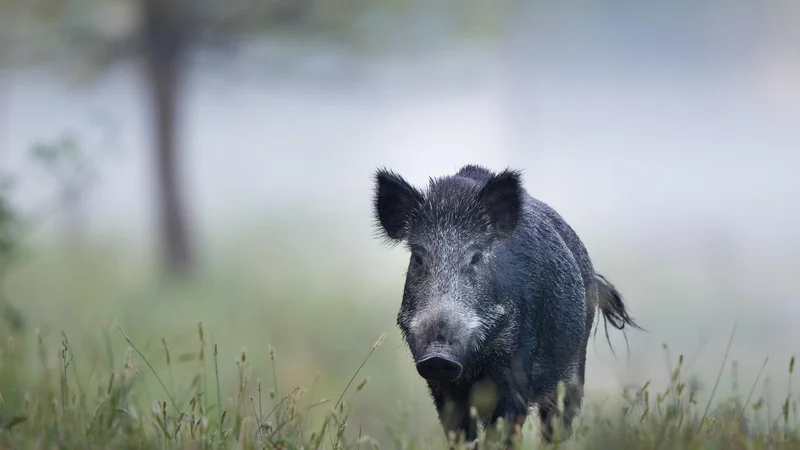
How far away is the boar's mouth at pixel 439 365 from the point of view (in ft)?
14.0

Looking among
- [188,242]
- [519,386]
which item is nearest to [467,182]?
[519,386]

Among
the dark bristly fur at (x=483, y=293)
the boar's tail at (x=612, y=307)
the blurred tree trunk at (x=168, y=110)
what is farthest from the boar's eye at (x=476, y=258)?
the blurred tree trunk at (x=168, y=110)

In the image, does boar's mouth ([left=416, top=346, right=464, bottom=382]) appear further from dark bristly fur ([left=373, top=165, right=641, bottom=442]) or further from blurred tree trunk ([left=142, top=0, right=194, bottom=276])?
blurred tree trunk ([left=142, top=0, right=194, bottom=276])

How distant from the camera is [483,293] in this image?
4730 mm

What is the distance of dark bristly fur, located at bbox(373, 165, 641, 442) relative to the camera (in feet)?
15.1

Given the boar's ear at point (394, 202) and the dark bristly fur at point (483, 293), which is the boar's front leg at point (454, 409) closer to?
the dark bristly fur at point (483, 293)

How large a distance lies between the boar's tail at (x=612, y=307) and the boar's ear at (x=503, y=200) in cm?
151

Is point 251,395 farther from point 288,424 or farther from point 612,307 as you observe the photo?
point 612,307

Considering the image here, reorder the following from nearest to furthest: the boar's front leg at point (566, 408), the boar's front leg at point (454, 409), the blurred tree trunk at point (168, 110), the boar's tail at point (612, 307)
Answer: the boar's front leg at point (454, 409), the boar's front leg at point (566, 408), the boar's tail at point (612, 307), the blurred tree trunk at point (168, 110)

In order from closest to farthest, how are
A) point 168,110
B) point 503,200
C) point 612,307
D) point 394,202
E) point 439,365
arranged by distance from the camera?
point 439,365 → point 503,200 → point 394,202 → point 612,307 → point 168,110

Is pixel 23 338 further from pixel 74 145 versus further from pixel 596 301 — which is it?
pixel 596 301

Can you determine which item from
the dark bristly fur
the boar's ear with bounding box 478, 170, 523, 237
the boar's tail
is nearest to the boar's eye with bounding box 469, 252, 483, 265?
the dark bristly fur

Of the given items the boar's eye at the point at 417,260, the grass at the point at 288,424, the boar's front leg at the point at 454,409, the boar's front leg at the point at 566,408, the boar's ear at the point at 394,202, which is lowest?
the boar's front leg at the point at 566,408

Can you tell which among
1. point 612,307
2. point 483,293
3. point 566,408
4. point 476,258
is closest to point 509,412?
point 483,293
